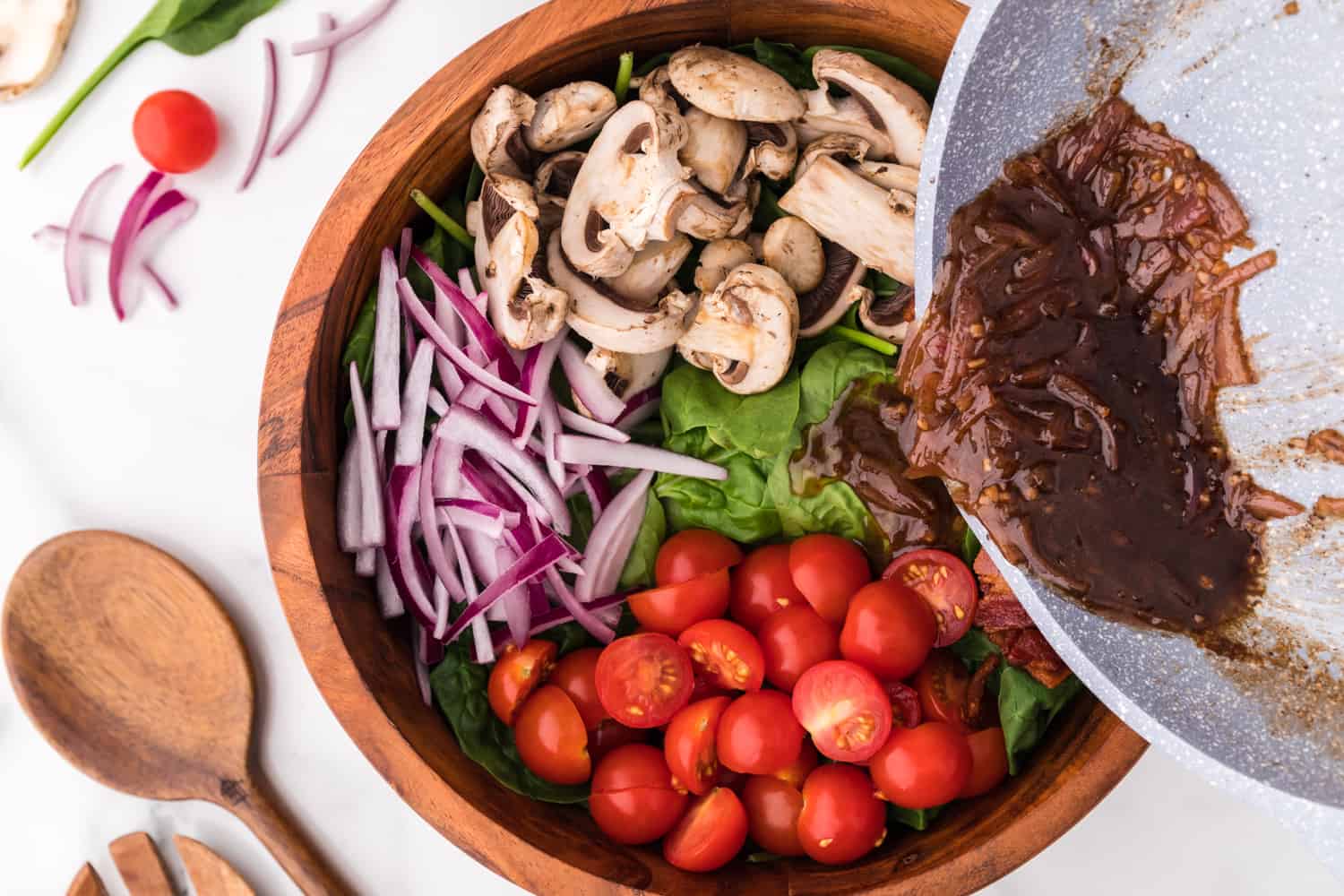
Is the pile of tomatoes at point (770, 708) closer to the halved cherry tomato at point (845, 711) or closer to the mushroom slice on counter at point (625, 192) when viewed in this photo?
the halved cherry tomato at point (845, 711)

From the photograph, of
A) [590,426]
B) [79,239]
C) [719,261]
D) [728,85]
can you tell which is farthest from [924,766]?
[79,239]

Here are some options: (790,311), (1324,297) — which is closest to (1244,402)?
(1324,297)

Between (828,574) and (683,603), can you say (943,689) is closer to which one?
(828,574)

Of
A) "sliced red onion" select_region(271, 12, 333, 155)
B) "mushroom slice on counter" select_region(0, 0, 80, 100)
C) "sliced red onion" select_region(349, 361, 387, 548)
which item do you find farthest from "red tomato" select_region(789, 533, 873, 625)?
"mushroom slice on counter" select_region(0, 0, 80, 100)

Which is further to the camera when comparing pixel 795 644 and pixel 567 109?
pixel 795 644

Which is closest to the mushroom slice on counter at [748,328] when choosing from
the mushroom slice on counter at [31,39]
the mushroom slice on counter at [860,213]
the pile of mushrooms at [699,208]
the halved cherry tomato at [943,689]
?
the pile of mushrooms at [699,208]

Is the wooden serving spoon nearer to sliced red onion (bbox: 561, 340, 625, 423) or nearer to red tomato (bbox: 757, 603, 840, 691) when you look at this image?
sliced red onion (bbox: 561, 340, 625, 423)
